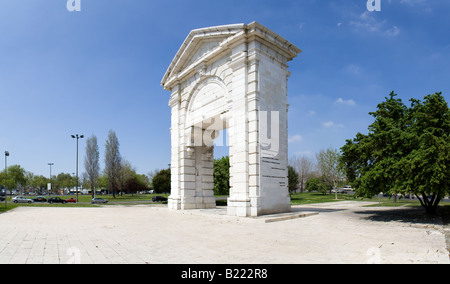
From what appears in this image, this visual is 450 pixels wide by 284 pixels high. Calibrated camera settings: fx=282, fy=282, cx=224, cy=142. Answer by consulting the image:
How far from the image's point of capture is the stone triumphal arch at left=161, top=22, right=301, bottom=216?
13516mm

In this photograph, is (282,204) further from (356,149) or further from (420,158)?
(420,158)

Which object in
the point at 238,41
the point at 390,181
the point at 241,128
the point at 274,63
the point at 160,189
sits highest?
the point at 238,41

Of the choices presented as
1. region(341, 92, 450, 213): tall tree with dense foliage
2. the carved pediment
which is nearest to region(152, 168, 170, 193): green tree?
the carved pediment

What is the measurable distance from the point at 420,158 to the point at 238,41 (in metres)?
9.71

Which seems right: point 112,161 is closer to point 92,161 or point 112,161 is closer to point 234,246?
point 92,161

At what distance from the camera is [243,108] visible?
45.6 feet

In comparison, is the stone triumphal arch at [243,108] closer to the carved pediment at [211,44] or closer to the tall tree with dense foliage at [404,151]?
the carved pediment at [211,44]

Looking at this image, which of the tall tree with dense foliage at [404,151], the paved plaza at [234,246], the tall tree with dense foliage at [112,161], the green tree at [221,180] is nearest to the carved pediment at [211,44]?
the tall tree with dense foliage at [404,151]

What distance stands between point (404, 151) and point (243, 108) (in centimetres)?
754

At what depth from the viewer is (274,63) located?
15.0m

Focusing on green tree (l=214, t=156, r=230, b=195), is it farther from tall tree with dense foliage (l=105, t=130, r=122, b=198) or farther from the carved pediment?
tall tree with dense foliage (l=105, t=130, r=122, b=198)

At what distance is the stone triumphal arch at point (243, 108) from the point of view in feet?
44.3
